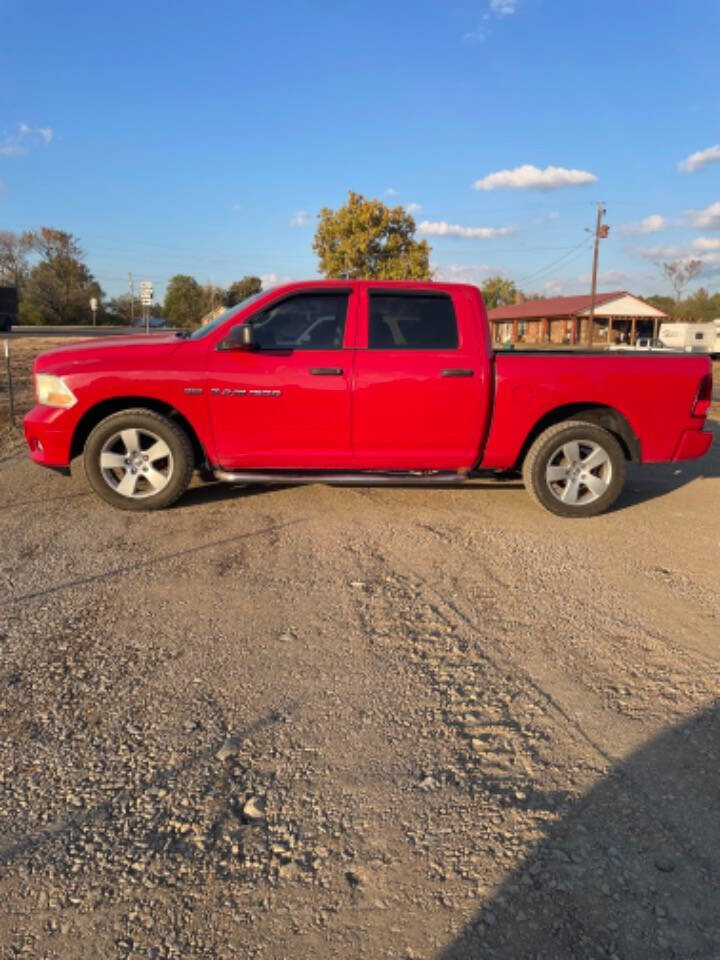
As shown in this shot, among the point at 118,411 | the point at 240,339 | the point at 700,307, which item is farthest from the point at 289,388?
the point at 700,307

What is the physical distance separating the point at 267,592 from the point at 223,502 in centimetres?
199

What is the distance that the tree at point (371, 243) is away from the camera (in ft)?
158

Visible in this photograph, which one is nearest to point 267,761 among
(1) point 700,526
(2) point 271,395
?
(2) point 271,395

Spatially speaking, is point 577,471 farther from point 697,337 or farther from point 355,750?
point 697,337

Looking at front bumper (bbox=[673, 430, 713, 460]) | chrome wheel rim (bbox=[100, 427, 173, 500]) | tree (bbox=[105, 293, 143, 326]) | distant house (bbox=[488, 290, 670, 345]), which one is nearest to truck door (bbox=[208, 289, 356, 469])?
chrome wheel rim (bbox=[100, 427, 173, 500])

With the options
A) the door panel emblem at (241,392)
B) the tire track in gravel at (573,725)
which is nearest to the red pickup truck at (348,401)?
the door panel emblem at (241,392)

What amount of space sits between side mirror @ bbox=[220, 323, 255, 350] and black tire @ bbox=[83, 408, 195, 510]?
0.77m

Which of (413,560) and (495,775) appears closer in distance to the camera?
(495,775)

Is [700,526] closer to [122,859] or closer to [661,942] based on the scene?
[661,942]

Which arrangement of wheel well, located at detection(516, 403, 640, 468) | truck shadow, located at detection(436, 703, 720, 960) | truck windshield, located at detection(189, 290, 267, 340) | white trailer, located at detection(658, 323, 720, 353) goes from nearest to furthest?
1. truck shadow, located at detection(436, 703, 720, 960)
2. truck windshield, located at detection(189, 290, 267, 340)
3. wheel well, located at detection(516, 403, 640, 468)
4. white trailer, located at detection(658, 323, 720, 353)

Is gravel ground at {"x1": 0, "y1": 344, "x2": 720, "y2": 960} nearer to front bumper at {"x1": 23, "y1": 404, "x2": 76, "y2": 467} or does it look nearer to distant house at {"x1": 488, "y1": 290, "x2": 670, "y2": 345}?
front bumper at {"x1": 23, "y1": 404, "x2": 76, "y2": 467}

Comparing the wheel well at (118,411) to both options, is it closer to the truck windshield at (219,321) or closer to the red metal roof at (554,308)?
the truck windshield at (219,321)

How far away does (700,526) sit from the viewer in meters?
5.56

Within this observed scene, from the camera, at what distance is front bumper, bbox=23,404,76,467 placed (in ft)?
17.4
